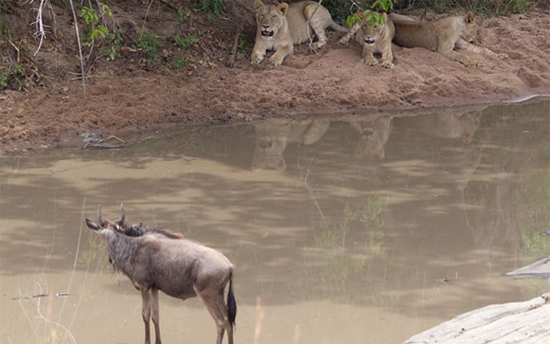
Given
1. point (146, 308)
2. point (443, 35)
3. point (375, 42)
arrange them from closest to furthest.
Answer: point (146, 308) < point (375, 42) < point (443, 35)

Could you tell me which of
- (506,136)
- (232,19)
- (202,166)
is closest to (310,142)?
(202,166)

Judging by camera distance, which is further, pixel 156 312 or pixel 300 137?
pixel 300 137

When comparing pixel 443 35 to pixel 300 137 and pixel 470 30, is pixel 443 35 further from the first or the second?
pixel 300 137

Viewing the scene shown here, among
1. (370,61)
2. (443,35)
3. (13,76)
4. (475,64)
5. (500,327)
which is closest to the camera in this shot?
(500,327)

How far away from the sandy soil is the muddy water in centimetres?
53

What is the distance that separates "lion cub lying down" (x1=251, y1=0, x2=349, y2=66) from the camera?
46.1ft

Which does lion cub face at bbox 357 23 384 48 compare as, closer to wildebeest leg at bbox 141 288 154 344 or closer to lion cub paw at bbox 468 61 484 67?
lion cub paw at bbox 468 61 484 67

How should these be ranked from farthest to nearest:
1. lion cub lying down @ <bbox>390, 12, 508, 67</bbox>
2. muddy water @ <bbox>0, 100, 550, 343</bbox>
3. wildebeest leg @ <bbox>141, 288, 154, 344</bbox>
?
lion cub lying down @ <bbox>390, 12, 508, 67</bbox> < muddy water @ <bbox>0, 100, 550, 343</bbox> < wildebeest leg @ <bbox>141, 288, 154, 344</bbox>

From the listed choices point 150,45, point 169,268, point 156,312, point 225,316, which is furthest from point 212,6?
point 225,316

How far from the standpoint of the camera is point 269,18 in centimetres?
1420

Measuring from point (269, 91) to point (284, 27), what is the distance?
66.6 inches

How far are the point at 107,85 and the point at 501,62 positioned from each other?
20.5 feet

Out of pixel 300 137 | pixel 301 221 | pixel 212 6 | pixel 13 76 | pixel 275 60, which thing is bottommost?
pixel 13 76

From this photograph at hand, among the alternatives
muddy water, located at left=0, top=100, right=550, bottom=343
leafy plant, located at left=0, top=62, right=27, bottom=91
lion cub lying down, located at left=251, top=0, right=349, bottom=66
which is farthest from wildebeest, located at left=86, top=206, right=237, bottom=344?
lion cub lying down, located at left=251, top=0, right=349, bottom=66
